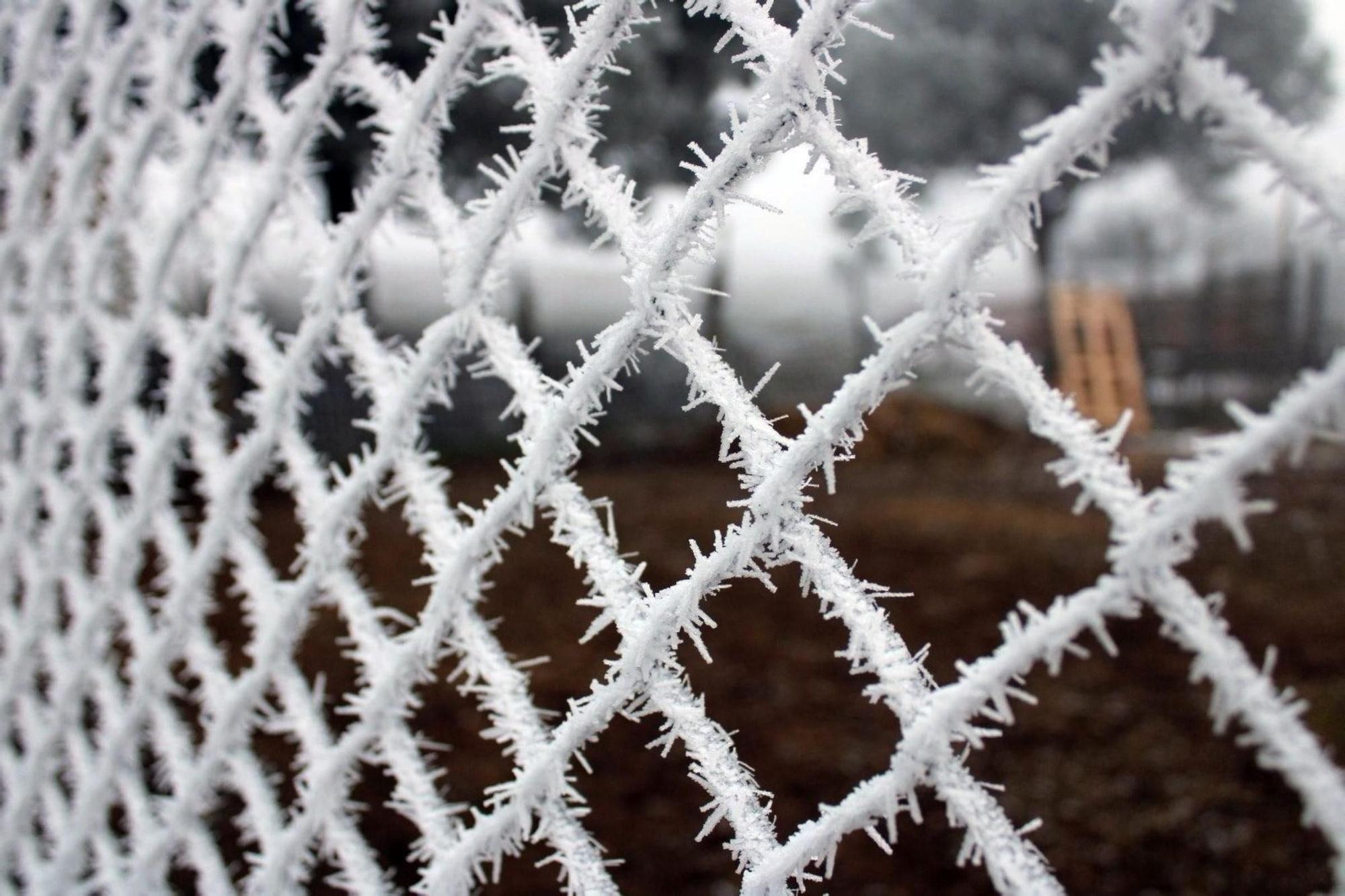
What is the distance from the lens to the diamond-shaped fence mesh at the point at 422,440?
0.47 metres

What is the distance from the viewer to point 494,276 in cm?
75

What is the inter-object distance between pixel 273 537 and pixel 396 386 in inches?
154

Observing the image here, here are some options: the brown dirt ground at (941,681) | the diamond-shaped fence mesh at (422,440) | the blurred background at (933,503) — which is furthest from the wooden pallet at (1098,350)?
the diamond-shaped fence mesh at (422,440)

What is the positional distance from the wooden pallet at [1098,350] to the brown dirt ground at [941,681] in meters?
3.87

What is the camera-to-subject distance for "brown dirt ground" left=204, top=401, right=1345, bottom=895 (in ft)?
5.72

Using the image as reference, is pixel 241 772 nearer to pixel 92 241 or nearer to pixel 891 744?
pixel 92 241

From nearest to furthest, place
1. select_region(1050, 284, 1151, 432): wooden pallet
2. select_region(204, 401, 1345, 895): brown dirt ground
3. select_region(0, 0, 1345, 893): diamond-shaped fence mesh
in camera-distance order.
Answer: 1. select_region(0, 0, 1345, 893): diamond-shaped fence mesh
2. select_region(204, 401, 1345, 895): brown dirt ground
3. select_region(1050, 284, 1151, 432): wooden pallet

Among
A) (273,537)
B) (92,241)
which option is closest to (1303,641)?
(92,241)

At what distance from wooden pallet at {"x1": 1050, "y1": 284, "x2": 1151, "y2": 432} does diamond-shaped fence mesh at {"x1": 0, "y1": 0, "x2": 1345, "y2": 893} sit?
26.6 feet

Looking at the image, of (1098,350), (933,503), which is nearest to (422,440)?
(933,503)

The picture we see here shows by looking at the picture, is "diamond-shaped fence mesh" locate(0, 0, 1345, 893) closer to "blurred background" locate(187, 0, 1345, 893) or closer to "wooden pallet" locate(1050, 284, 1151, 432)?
"blurred background" locate(187, 0, 1345, 893)

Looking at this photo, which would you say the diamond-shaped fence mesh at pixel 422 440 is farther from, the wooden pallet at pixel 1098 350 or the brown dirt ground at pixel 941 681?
the wooden pallet at pixel 1098 350

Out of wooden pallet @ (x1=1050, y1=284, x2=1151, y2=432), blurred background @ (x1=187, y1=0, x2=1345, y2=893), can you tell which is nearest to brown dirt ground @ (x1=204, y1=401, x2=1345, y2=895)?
blurred background @ (x1=187, y1=0, x2=1345, y2=893)

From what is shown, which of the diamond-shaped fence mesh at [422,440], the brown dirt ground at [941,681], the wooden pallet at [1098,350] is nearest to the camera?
the diamond-shaped fence mesh at [422,440]
